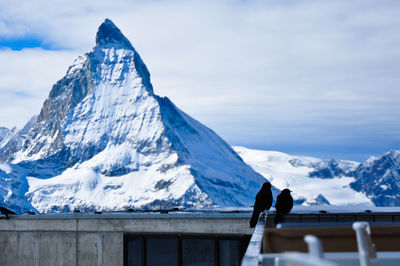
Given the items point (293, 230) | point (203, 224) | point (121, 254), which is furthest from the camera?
point (121, 254)

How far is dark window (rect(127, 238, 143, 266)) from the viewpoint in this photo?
81.4 feet

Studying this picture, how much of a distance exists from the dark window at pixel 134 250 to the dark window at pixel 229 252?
292 cm

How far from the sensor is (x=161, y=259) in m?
24.4

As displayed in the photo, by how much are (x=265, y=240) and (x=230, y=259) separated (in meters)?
19.4

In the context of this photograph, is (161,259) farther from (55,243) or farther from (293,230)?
(293,230)

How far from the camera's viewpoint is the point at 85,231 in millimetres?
25766

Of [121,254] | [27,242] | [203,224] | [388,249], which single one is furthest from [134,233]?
[388,249]

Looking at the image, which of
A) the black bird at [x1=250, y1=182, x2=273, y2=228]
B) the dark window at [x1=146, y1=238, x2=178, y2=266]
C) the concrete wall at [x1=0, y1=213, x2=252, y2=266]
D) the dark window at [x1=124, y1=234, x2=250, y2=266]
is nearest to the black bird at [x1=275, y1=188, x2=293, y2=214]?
the black bird at [x1=250, y1=182, x2=273, y2=228]

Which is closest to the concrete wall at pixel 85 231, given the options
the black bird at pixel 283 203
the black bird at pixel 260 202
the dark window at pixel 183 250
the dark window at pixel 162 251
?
the dark window at pixel 183 250

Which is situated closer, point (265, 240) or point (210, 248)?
point (265, 240)

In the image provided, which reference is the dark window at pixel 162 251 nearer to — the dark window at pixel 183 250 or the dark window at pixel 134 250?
the dark window at pixel 183 250

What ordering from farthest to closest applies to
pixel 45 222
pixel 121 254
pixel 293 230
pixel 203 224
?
pixel 45 222, pixel 121 254, pixel 203 224, pixel 293 230

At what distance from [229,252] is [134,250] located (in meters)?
3.62

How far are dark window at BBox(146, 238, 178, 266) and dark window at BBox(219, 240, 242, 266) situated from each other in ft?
5.23
